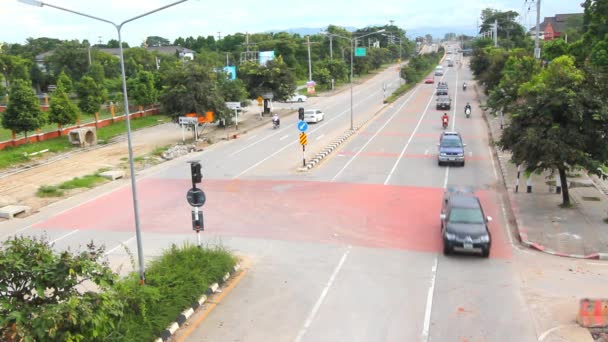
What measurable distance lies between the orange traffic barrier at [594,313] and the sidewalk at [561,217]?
15.2 feet

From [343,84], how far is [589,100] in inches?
2698

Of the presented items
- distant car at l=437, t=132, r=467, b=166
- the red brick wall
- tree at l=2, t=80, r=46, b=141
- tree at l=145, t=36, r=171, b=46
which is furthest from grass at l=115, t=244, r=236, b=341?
tree at l=145, t=36, r=171, b=46

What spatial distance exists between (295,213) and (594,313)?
11124mm

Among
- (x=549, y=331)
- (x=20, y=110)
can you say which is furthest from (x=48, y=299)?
(x=20, y=110)

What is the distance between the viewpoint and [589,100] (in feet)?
59.0

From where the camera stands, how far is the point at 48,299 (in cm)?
827

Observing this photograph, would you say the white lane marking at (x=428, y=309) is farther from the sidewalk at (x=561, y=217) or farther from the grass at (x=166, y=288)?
the grass at (x=166, y=288)

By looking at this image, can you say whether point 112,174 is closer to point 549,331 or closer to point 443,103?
point 549,331

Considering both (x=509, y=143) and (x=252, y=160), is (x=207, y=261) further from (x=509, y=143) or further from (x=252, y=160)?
(x=252, y=160)

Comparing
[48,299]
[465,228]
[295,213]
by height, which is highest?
[48,299]

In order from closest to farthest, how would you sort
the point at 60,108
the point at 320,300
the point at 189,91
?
the point at 320,300 → the point at 189,91 → the point at 60,108

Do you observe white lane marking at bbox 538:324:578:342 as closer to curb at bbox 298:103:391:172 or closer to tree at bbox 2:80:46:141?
curb at bbox 298:103:391:172

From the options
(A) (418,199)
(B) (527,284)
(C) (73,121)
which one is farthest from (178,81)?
(B) (527,284)

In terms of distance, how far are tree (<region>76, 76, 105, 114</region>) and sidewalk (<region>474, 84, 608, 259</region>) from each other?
1256 inches
